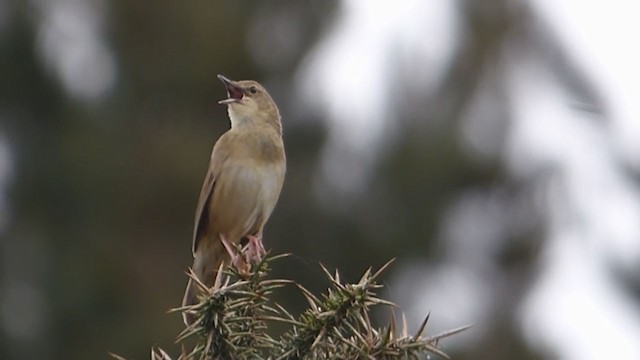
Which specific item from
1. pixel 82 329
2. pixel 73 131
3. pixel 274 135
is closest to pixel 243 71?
pixel 73 131

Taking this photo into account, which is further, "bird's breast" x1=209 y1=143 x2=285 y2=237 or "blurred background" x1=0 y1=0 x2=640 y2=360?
"blurred background" x1=0 y1=0 x2=640 y2=360

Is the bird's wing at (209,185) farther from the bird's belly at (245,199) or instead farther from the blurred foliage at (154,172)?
the blurred foliage at (154,172)

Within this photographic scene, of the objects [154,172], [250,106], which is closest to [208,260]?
[250,106]

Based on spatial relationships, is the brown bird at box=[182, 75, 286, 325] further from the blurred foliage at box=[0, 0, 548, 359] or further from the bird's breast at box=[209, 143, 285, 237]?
the blurred foliage at box=[0, 0, 548, 359]

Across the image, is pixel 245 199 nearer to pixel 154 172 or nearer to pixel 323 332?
pixel 323 332

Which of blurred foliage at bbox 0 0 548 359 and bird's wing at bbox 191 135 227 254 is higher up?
bird's wing at bbox 191 135 227 254

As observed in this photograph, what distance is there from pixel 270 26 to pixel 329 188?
191 cm

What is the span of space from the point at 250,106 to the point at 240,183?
33 cm

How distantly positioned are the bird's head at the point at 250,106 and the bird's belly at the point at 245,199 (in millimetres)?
222

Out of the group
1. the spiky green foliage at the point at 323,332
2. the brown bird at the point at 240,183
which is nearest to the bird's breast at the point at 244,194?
the brown bird at the point at 240,183

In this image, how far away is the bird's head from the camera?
538 centimetres

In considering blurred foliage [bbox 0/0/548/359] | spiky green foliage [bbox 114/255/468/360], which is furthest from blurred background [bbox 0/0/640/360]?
spiky green foliage [bbox 114/255/468/360]

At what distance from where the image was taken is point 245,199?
5.22 metres

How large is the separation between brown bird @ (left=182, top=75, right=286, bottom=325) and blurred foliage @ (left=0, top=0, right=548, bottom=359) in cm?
817
